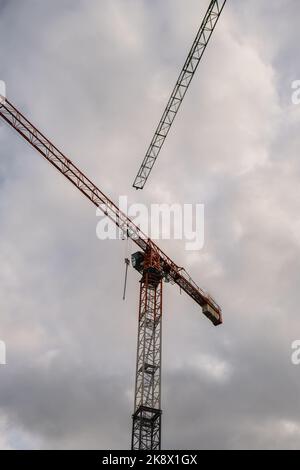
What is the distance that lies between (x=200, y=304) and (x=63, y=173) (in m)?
26.1

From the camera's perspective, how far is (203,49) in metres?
77.0

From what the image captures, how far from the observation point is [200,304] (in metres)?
→ 81.1

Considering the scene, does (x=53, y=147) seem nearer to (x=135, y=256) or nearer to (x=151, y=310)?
(x=135, y=256)

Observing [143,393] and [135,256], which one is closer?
[143,393]

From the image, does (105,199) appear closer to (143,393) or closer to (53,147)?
(53,147)
